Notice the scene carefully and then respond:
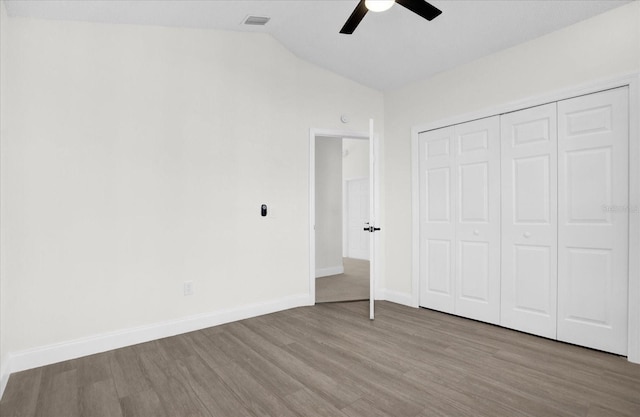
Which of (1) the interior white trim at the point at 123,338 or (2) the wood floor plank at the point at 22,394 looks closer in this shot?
(2) the wood floor plank at the point at 22,394

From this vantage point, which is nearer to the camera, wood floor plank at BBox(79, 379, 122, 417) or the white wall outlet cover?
wood floor plank at BBox(79, 379, 122, 417)

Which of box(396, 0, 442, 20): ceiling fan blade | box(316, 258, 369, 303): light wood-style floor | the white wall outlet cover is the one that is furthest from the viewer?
box(316, 258, 369, 303): light wood-style floor

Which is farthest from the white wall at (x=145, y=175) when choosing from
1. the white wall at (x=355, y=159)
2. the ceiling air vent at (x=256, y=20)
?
the white wall at (x=355, y=159)

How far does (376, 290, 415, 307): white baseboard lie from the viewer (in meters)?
4.14

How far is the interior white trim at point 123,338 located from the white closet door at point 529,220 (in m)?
2.47

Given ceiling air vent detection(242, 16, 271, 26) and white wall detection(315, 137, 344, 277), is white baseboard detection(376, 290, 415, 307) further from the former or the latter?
ceiling air vent detection(242, 16, 271, 26)

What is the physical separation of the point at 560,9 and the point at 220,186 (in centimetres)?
337

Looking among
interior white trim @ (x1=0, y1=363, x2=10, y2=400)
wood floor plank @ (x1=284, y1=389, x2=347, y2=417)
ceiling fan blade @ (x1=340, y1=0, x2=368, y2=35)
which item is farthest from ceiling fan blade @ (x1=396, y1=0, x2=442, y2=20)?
interior white trim @ (x1=0, y1=363, x2=10, y2=400)

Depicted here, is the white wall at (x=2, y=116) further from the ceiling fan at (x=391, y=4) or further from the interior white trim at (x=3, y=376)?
the ceiling fan at (x=391, y=4)

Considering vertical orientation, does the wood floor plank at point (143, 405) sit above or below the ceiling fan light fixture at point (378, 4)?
below

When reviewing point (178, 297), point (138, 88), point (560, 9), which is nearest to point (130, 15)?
point (138, 88)

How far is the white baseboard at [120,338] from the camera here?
249 centimetres

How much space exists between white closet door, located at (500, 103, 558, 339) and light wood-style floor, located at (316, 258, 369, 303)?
1868mm

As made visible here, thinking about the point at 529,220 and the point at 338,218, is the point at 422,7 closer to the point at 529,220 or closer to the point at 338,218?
the point at 529,220
